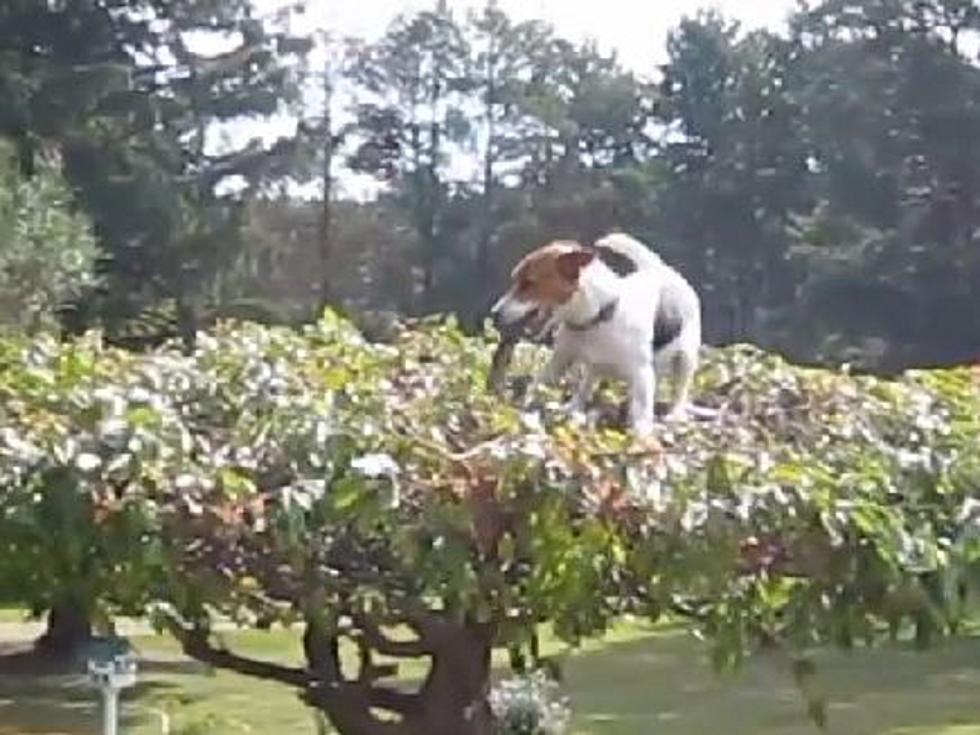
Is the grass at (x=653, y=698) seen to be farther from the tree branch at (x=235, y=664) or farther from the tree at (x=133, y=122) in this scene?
the tree branch at (x=235, y=664)

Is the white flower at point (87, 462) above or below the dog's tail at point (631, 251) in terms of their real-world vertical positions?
below

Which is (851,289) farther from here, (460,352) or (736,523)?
(736,523)

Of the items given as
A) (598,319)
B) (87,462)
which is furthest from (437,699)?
(87,462)

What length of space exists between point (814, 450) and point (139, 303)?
13359 millimetres

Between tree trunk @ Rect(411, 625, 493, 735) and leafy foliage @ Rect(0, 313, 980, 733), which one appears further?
tree trunk @ Rect(411, 625, 493, 735)

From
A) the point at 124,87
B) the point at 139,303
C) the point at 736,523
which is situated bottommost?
the point at 736,523

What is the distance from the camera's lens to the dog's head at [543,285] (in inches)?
183

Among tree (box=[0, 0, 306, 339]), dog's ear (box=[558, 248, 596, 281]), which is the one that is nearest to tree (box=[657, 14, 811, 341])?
tree (box=[0, 0, 306, 339])

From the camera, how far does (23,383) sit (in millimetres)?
4395

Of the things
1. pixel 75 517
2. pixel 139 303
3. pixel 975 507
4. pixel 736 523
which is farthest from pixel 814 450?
pixel 139 303

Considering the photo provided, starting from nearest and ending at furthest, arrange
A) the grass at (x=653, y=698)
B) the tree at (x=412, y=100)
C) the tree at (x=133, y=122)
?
1. the grass at (x=653, y=698)
2. the tree at (x=133, y=122)
3. the tree at (x=412, y=100)

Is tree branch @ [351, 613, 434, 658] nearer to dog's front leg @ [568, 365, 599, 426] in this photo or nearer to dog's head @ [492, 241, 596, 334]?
dog's front leg @ [568, 365, 599, 426]

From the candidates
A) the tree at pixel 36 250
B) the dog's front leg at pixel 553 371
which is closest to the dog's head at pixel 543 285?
the dog's front leg at pixel 553 371

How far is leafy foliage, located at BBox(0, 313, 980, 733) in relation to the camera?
12.3 ft
